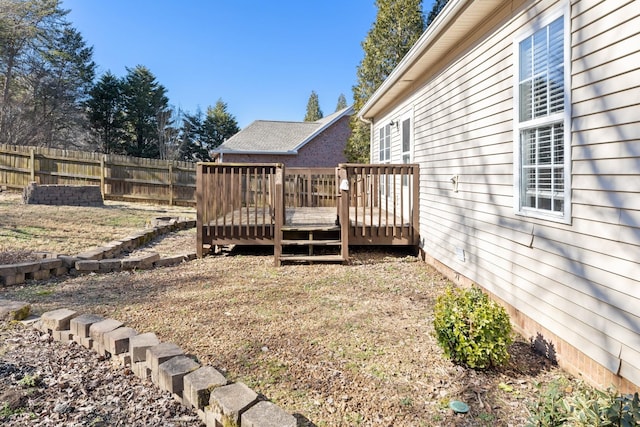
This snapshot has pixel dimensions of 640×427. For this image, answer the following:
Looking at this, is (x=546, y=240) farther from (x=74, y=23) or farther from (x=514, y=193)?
(x=74, y=23)

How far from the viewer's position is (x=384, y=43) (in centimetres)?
1477

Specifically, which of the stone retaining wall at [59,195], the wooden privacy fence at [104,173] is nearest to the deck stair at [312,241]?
the stone retaining wall at [59,195]

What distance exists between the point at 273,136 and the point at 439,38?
1533 centimetres

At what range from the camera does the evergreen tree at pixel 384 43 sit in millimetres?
14492

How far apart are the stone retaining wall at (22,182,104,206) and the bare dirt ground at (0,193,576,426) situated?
13.9ft

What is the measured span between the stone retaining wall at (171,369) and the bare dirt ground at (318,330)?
0.97 feet

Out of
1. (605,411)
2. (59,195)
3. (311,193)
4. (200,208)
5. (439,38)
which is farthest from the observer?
(311,193)

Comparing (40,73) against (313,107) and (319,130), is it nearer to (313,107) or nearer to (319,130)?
(319,130)

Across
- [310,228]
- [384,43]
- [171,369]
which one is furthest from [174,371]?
[384,43]

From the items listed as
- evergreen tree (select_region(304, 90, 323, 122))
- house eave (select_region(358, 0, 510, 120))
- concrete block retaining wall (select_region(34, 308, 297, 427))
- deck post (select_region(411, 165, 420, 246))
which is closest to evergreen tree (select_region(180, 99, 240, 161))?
evergreen tree (select_region(304, 90, 323, 122))

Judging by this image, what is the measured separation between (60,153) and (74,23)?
62.1 ft

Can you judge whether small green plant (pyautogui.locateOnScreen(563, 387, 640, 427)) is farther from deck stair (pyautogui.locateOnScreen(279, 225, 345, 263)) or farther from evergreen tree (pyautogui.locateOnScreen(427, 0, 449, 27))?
evergreen tree (pyautogui.locateOnScreen(427, 0, 449, 27))

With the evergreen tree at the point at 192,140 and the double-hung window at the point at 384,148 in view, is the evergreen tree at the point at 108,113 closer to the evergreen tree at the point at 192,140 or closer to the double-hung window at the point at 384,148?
the evergreen tree at the point at 192,140

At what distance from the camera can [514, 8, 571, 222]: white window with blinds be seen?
8.80 feet
